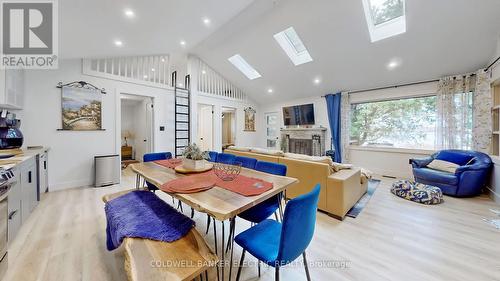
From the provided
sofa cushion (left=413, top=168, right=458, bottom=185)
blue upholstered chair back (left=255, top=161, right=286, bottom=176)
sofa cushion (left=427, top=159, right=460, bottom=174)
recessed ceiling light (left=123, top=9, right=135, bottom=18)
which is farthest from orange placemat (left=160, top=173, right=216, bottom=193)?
sofa cushion (left=427, top=159, right=460, bottom=174)

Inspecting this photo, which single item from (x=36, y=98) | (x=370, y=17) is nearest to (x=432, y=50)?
(x=370, y=17)

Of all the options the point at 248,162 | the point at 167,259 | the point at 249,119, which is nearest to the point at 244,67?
the point at 249,119

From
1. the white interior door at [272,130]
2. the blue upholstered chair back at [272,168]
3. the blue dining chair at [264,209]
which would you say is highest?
the white interior door at [272,130]

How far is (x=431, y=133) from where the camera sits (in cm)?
444

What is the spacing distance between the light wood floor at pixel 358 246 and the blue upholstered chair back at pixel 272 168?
2.60 ft

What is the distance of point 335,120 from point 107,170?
594 cm

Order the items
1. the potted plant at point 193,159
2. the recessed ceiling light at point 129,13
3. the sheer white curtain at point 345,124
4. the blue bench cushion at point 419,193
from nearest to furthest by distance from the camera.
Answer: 1. the potted plant at point 193,159
2. the recessed ceiling light at point 129,13
3. the blue bench cushion at point 419,193
4. the sheer white curtain at point 345,124

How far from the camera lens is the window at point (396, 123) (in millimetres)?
4492

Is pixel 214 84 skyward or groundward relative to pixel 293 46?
groundward

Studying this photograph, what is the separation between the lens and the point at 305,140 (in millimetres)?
6441

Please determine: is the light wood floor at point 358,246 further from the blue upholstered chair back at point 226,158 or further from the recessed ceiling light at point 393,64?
the recessed ceiling light at point 393,64

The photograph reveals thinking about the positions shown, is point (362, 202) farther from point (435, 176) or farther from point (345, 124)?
point (345, 124)

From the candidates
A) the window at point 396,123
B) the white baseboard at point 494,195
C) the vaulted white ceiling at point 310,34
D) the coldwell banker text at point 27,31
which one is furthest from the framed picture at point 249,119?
the white baseboard at point 494,195

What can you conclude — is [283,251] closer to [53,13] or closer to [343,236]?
[343,236]
